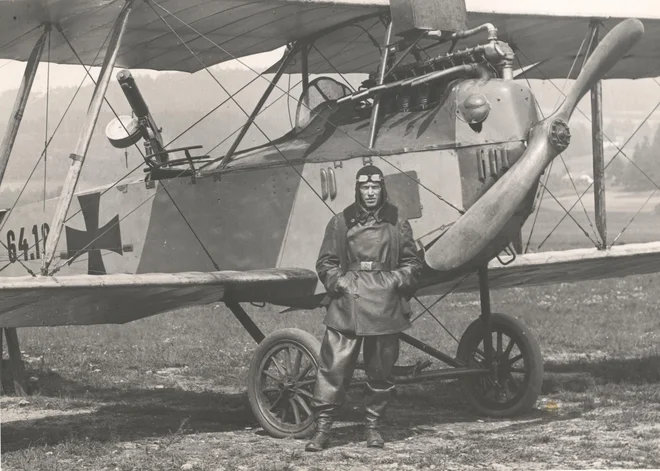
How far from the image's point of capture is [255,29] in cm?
903

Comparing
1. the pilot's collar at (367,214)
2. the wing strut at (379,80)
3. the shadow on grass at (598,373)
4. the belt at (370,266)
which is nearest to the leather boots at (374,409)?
the belt at (370,266)

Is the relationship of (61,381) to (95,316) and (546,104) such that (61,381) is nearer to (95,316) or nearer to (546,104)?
(95,316)

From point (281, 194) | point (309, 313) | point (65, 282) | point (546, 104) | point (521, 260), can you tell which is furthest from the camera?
point (546, 104)

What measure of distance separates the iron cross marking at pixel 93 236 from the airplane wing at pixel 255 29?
4.98 feet

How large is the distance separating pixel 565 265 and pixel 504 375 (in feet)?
5.34

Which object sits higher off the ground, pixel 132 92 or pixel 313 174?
pixel 132 92

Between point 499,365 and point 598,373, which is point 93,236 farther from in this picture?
point 598,373

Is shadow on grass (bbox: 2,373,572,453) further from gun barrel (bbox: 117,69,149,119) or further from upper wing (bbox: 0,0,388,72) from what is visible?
upper wing (bbox: 0,0,388,72)

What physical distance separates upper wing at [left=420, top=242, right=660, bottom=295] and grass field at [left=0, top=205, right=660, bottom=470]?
1.09 meters

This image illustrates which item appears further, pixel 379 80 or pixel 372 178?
pixel 379 80

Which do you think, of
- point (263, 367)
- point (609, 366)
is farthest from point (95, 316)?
point (609, 366)

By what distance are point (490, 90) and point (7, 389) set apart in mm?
6178

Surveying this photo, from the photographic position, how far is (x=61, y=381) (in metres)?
11.1

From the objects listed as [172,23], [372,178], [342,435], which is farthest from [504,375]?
[172,23]
